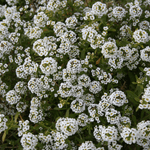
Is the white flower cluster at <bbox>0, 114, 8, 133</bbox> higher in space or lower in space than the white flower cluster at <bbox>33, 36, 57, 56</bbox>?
lower

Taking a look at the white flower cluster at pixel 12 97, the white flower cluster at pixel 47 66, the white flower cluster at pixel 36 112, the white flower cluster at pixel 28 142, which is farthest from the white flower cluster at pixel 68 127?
the white flower cluster at pixel 12 97

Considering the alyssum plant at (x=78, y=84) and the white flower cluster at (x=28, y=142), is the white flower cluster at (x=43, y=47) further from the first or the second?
the white flower cluster at (x=28, y=142)

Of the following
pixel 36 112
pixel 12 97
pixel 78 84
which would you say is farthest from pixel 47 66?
pixel 12 97

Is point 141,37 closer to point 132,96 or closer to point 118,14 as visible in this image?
point 118,14

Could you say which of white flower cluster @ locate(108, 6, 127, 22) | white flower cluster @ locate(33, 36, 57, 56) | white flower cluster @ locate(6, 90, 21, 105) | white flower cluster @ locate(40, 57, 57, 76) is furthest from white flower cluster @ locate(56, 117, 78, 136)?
white flower cluster @ locate(108, 6, 127, 22)

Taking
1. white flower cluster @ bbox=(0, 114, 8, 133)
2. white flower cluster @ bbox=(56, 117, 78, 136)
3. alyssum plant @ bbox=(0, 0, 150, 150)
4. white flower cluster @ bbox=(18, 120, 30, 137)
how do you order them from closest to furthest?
white flower cluster @ bbox=(56, 117, 78, 136), alyssum plant @ bbox=(0, 0, 150, 150), white flower cluster @ bbox=(0, 114, 8, 133), white flower cluster @ bbox=(18, 120, 30, 137)

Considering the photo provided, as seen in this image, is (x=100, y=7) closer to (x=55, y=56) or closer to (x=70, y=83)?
(x=55, y=56)

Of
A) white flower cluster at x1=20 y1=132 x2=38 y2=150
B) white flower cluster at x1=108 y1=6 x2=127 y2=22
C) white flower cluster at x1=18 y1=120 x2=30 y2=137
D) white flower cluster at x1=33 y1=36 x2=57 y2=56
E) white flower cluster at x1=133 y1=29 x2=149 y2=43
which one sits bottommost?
white flower cluster at x1=20 y1=132 x2=38 y2=150

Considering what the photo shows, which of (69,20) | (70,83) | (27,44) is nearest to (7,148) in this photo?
(70,83)

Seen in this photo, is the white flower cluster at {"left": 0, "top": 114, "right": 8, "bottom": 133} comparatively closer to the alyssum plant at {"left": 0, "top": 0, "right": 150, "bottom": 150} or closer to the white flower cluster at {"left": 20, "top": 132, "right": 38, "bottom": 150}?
the alyssum plant at {"left": 0, "top": 0, "right": 150, "bottom": 150}
